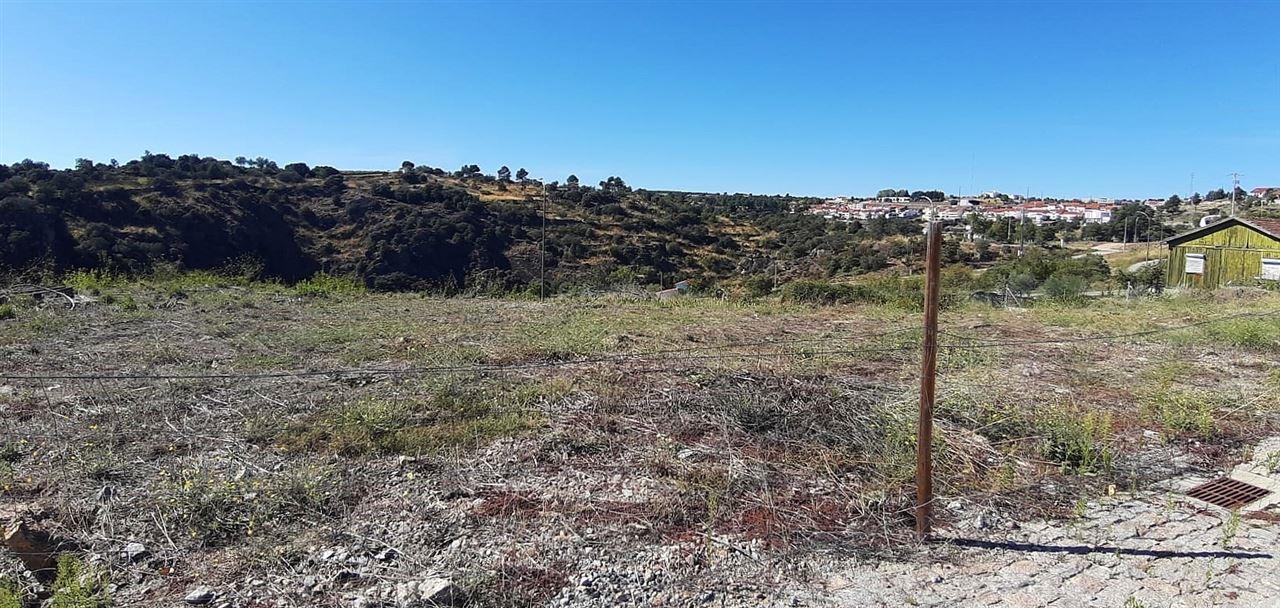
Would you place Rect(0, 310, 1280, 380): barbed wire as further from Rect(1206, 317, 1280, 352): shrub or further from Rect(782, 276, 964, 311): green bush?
Rect(782, 276, 964, 311): green bush

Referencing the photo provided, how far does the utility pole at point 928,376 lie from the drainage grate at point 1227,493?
6.13 ft

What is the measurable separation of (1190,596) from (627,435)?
10.1ft

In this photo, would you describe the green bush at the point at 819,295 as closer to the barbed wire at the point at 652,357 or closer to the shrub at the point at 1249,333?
the barbed wire at the point at 652,357

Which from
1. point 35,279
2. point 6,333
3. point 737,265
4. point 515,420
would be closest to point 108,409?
point 515,420

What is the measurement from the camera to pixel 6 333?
821 cm

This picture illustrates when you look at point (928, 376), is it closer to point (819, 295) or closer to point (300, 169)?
point (819, 295)

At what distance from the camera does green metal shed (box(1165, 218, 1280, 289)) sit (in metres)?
18.4

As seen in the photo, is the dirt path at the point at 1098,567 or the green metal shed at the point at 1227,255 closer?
the dirt path at the point at 1098,567

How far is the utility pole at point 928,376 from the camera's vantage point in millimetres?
3021

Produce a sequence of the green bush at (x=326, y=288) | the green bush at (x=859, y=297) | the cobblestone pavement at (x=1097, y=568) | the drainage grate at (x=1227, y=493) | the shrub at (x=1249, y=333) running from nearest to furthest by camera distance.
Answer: the cobblestone pavement at (x=1097, y=568), the drainage grate at (x=1227, y=493), the shrub at (x=1249, y=333), the green bush at (x=326, y=288), the green bush at (x=859, y=297)

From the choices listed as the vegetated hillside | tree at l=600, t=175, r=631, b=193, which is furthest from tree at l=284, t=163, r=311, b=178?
tree at l=600, t=175, r=631, b=193

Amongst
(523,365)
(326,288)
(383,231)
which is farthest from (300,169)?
(523,365)

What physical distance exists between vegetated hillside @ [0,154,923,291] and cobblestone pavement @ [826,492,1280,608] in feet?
49.1

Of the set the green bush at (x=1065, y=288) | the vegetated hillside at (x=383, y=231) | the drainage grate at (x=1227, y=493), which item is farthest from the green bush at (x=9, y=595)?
the green bush at (x=1065, y=288)
